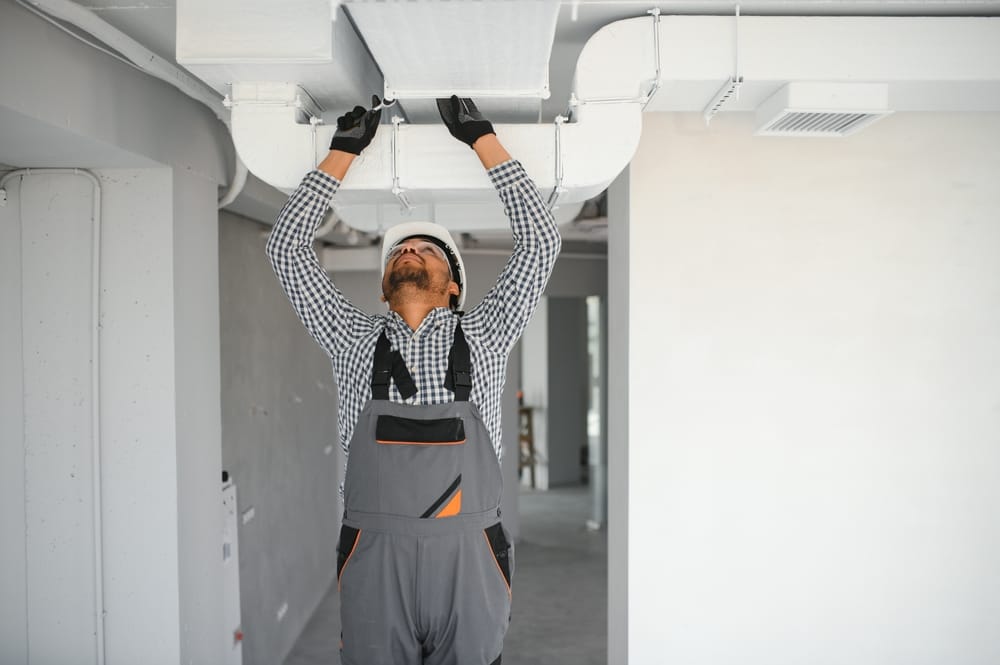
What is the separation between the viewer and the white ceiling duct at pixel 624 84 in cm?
189

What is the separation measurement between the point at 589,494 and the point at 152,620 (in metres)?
6.60

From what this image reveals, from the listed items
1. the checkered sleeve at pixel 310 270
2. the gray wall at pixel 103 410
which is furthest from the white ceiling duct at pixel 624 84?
the gray wall at pixel 103 410

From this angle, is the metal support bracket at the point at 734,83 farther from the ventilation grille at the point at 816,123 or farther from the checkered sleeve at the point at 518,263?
the checkered sleeve at the point at 518,263

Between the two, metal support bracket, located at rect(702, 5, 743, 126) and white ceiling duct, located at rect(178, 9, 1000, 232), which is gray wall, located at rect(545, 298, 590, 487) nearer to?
metal support bracket, located at rect(702, 5, 743, 126)

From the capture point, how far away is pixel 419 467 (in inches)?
64.7

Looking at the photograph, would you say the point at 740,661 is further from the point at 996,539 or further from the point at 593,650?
the point at 593,650

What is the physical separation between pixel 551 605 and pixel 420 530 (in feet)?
13.1

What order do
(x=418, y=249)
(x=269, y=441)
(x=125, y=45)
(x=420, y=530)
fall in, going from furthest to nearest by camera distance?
(x=269, y=441), (x=125, y=45), (x=418, y=249), (x=420, y=530)

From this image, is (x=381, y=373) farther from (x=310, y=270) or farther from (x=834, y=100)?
(x=834, y=100)

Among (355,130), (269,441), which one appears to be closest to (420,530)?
(355,130)

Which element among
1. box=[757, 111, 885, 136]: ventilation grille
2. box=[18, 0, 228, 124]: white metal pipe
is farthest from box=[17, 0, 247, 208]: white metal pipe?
box=[757, 111, 885, 136]: ventilation grille

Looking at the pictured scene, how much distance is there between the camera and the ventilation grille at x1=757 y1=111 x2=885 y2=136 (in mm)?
2020

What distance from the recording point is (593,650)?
458cm

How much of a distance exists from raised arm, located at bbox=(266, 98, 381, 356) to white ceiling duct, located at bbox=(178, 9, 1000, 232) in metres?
0.07
